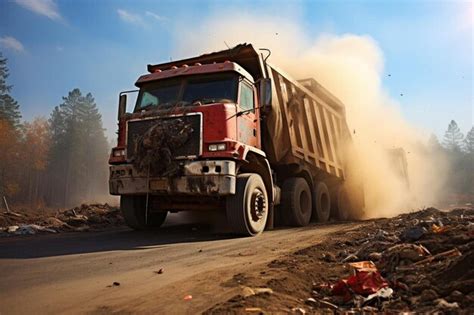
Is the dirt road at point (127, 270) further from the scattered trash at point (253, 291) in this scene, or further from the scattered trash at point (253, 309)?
the scattered trash at point (253, 309)

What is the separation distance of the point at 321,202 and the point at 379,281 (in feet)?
28.3

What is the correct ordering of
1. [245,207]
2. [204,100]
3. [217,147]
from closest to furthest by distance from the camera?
[217,147]
[245,207]
[204,100]

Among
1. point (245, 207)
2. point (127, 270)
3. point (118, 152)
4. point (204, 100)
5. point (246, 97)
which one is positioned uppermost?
point (246, 97)

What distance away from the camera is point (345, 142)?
545 inches

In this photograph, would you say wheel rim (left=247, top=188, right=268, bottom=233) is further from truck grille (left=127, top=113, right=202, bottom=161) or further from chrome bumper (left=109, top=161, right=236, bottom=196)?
truck grille (left=127, top=113, right=202, bottom=161)

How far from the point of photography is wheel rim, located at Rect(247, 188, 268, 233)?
6.94 m

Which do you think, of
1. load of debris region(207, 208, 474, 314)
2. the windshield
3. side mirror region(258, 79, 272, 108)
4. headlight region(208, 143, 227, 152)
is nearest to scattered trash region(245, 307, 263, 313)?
load of debris region(207, 208, 474, 314)

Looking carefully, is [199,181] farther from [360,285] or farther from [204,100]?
[360,285]

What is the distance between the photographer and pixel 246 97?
7590 mm

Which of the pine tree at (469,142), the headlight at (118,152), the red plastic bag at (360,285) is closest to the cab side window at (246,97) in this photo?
the headlight at (118,152)

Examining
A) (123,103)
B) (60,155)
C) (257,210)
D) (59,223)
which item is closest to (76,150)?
(60,155)

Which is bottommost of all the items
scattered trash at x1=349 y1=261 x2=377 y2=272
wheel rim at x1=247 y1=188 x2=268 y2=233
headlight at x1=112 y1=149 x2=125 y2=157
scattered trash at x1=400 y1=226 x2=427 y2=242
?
scattered trash at x1=349 y1=261 x2=377 y2=272

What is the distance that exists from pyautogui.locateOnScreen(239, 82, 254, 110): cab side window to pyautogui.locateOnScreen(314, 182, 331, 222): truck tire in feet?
14.5

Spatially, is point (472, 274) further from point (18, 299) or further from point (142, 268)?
point (18, 299)
